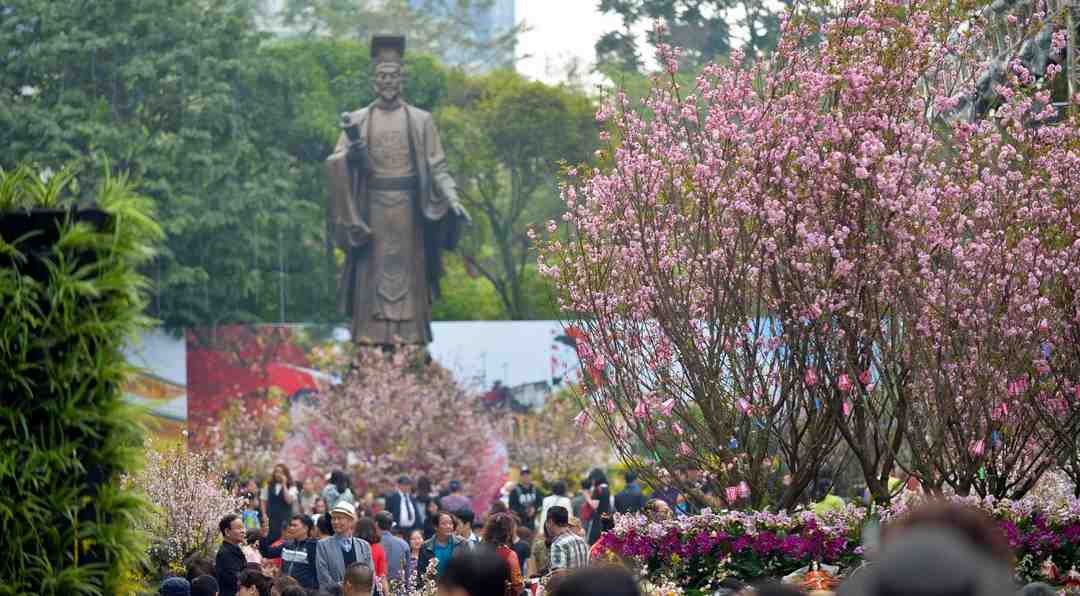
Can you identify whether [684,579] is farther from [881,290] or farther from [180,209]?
[180,209]

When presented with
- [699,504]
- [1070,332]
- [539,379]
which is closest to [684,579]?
[699,504]

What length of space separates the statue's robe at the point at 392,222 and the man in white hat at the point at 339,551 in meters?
19.3

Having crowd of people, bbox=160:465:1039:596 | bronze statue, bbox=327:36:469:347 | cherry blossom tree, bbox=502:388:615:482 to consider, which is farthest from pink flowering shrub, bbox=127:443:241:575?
bronze statue, bbox=327:36:469:347

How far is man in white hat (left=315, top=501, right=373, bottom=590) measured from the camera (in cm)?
1155

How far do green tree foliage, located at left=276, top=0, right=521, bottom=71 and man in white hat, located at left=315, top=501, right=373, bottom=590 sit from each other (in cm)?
4305

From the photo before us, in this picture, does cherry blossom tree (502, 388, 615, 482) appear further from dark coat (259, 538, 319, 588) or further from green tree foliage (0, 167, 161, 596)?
green tree foliage (0, 167, 161, 596)

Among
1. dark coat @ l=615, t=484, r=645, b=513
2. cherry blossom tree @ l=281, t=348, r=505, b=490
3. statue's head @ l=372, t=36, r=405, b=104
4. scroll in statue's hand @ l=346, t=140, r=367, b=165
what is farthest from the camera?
scroll in statue's hand @ l=346, t=140, r=367, b=165

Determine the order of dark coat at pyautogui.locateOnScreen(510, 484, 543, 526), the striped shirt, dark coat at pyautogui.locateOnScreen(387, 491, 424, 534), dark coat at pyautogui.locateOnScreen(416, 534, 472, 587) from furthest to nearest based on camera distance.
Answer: dark coat at pyautogui.locateOnScreen(510, 484, 543, 526) → dark coat at pyautogui.locateOnScreen(387, 491, 424, 534) → dark coat at pyautogui.locateOnScreen(416, 534, 472, 587) → the striped shirt

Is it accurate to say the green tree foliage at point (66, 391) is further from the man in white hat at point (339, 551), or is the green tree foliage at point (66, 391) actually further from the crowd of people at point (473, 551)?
the man in white hat at point (339, 551)

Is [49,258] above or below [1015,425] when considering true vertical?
above

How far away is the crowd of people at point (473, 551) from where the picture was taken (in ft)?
11.1

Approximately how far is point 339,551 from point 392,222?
67.7ft

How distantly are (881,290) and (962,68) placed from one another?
8.43 ft

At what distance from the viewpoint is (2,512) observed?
635 centimetres
